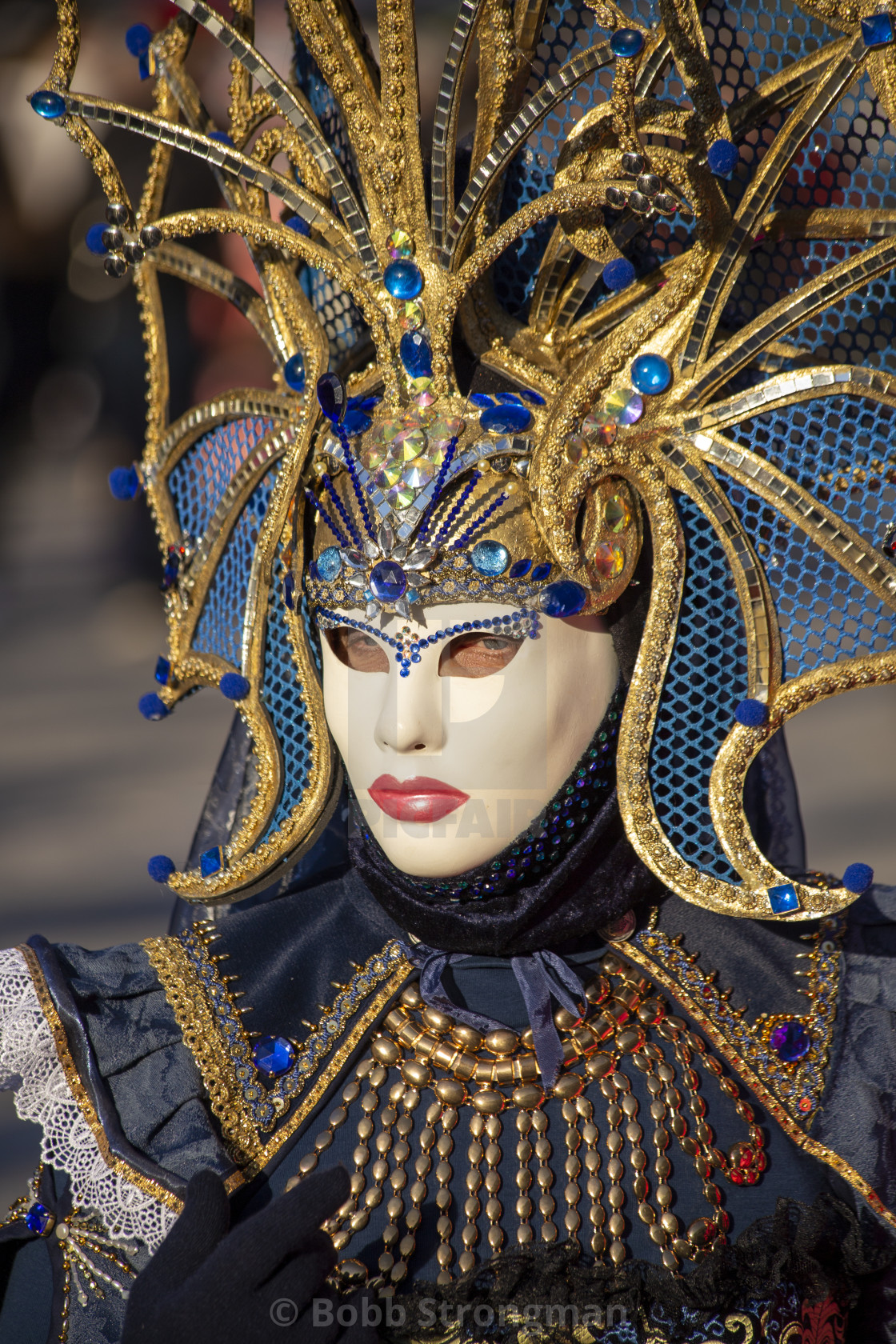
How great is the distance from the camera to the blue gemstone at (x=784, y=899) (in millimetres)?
1476

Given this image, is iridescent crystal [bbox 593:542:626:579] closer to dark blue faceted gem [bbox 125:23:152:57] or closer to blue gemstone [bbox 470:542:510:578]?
blue gemstone [bbox 470:542:510:578]

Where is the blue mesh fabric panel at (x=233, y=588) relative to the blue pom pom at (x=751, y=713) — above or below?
above

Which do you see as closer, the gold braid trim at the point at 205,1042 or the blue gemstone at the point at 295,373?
the gold braid trim at the point at 205,1042

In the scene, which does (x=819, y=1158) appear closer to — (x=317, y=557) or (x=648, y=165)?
(x=317, y=557)

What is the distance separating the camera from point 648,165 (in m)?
1.35

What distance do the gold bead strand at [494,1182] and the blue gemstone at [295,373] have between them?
881 millimetres

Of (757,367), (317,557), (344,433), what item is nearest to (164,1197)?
(317,557)

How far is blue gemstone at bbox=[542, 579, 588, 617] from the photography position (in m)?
1.42

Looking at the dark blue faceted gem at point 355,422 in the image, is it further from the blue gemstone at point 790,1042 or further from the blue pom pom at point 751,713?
the blue gemstone at point 790,1042

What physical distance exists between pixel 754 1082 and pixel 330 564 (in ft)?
2.45

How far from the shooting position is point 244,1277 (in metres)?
1.22

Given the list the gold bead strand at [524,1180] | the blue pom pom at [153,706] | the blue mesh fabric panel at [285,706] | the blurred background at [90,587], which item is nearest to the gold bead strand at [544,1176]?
the gold bead strand at [524,1180]

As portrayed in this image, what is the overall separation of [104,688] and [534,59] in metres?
3.76

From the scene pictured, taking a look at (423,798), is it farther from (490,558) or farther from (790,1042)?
(790,1042)
